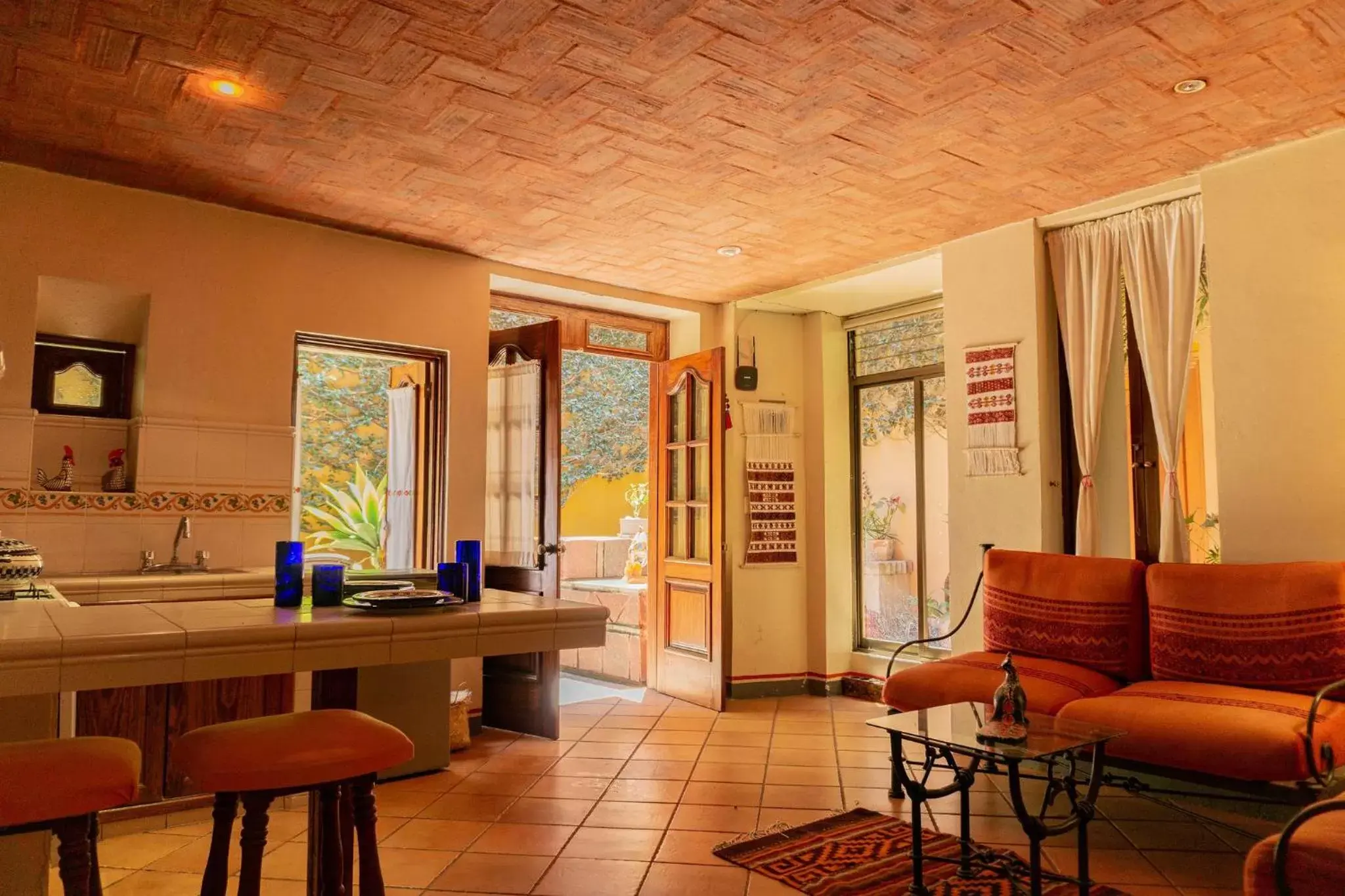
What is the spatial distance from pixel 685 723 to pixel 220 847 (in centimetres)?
359

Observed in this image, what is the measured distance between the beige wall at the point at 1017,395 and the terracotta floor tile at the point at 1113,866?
4.83 feet

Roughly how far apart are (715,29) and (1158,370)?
2.59 meters

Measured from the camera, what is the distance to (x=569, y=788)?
3.86m

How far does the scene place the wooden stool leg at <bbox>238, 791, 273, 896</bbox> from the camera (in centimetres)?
167

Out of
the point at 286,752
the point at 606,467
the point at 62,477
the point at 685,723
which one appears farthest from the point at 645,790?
the point at 606,467

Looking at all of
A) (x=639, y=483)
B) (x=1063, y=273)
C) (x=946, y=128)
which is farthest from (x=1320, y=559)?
(x=639, y=483)

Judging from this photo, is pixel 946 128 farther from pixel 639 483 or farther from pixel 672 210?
pixel 639 483

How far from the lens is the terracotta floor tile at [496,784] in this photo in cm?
380

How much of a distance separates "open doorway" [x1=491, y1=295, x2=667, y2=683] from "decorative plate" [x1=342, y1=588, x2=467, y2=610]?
1.57 meters

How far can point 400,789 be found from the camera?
150 inches

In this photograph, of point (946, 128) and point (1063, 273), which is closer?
point (946, 128)

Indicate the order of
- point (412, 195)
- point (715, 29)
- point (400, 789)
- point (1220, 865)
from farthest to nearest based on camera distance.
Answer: point (412, 195), point (400, 789), point (1220, 865), point (715, 29)

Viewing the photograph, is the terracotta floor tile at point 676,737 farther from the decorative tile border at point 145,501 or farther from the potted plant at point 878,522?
the decorative tile border at point 145,501

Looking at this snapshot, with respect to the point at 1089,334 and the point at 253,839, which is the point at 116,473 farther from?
the point at 1089,334
